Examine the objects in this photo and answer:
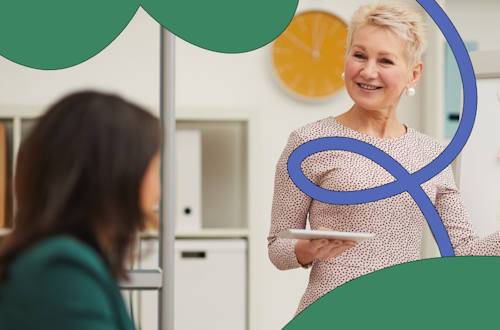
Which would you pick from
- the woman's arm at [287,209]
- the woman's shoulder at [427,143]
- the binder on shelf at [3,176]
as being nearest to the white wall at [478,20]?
the woman's shoulder at [427,143]

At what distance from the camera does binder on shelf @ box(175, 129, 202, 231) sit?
222 cm

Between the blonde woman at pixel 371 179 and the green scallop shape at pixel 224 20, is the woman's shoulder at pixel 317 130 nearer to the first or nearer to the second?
the blonde woman at pixel 371 179

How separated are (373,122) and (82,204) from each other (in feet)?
2.20

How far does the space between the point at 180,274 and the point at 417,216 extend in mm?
1364

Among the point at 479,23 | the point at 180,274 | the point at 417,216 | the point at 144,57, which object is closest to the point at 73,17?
the point at 417,216

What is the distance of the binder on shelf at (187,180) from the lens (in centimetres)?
Result: 222

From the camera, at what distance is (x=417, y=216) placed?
1.03m

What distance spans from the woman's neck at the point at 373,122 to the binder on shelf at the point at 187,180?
4.05 feet

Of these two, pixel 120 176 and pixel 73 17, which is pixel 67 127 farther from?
pixel 73 17

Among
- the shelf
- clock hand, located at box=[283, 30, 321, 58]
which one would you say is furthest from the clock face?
the shelf

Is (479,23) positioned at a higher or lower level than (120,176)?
higher

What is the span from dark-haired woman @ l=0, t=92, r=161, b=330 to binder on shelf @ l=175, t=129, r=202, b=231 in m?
1.60

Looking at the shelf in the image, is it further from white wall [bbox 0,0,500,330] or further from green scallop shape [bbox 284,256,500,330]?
green scallop shape [bbox 284,256,500,330]

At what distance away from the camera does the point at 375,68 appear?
0.98 meters
